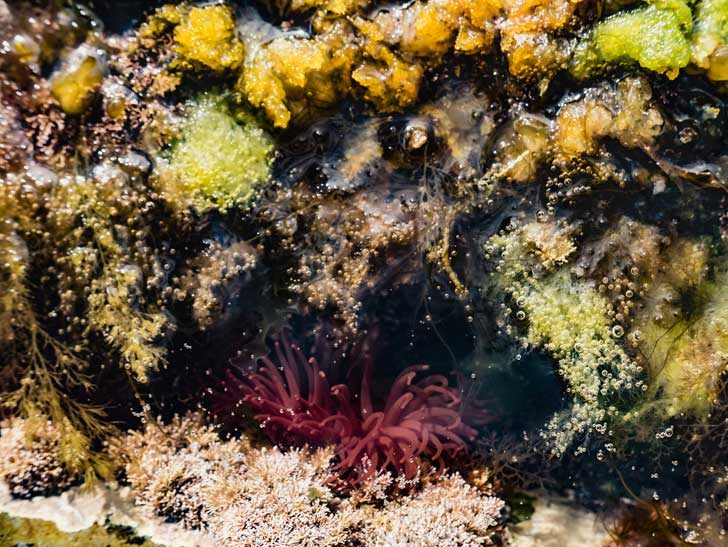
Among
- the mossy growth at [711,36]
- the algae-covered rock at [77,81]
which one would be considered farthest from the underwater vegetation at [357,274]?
the mossy growth at [711,36]

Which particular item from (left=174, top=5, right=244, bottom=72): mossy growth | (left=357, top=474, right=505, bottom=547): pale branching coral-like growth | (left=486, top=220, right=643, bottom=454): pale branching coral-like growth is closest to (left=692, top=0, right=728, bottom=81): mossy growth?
(left=486, top=220, right=643, bottom=454): pale branching coral-like growth

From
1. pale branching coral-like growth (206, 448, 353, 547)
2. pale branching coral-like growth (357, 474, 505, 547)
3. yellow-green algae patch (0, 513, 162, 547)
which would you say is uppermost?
yellow-green algae patch (0, 513, 162, 547)

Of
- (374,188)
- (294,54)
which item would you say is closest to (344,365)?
(374,188)

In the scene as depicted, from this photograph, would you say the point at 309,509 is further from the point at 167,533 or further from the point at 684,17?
the point at 684,17

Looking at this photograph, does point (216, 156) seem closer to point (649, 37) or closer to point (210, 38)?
point (210, 38)

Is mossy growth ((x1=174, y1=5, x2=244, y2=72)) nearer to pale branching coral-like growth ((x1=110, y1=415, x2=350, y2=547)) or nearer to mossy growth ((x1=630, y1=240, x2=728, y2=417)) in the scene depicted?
pale branching coral-like growth ((x1=110, y1=415, x2=350, y2=547))

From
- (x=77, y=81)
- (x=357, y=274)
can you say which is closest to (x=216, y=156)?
(x=77, y=81)

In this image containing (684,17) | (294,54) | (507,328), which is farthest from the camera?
(507,328)
